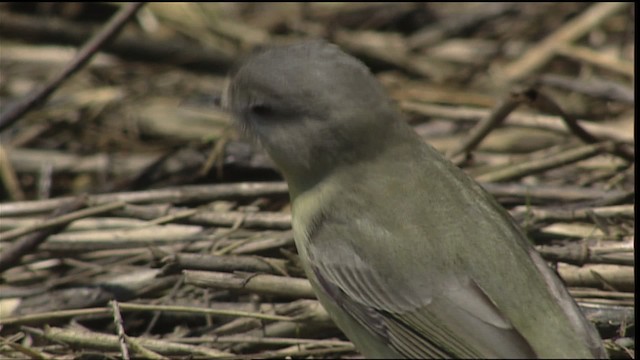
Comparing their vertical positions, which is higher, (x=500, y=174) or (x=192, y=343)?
(x=500, y=174)

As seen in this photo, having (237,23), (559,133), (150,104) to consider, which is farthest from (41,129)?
(559,133)

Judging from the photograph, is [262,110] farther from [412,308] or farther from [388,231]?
[412,308]

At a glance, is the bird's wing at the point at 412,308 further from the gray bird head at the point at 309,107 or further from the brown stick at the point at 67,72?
the brown stick at the point at 67,72

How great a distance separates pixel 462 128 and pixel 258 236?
160 centimetres

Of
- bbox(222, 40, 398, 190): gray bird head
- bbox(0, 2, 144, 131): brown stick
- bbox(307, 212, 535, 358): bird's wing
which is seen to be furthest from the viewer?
bbox(0, 2, 144, 131): brown stick

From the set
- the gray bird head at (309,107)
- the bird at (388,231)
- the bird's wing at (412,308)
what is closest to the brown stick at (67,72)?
the bird at (388,231)

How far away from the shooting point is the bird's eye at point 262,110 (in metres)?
4.28

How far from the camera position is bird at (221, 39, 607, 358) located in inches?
152

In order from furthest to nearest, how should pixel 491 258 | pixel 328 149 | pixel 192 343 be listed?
pixel 192 343, pixel 328 149, pixel 491 258

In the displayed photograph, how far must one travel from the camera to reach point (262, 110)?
431 cm

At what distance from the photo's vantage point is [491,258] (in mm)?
4000

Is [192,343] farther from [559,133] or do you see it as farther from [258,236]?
[559,133]

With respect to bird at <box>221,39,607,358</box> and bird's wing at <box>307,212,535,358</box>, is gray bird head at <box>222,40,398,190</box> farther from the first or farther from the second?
bird's wing at <box>307,212,535,358</box>

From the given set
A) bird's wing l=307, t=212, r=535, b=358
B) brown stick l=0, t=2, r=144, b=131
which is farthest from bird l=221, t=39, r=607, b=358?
brown stick l=0, t=2, r=144, b=131
